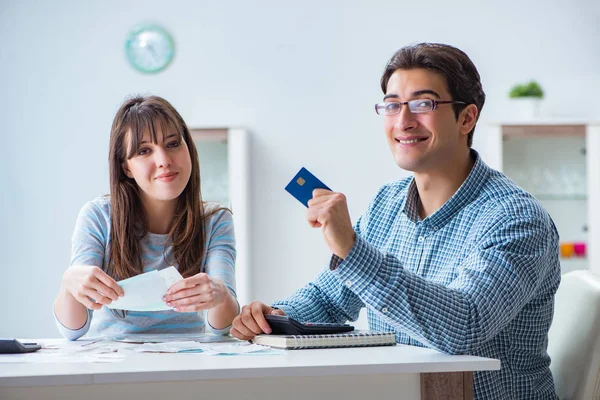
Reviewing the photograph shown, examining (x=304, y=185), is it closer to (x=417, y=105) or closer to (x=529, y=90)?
(x=417, y=105)

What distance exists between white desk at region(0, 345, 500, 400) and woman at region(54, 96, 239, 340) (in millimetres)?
637

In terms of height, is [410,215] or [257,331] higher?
[410,215]

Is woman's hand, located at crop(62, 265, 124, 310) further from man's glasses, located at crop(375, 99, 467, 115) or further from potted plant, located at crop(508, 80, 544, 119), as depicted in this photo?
potted plant, located at crop(508, 80, 544, 119)

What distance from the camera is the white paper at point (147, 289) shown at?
1714 millimetres

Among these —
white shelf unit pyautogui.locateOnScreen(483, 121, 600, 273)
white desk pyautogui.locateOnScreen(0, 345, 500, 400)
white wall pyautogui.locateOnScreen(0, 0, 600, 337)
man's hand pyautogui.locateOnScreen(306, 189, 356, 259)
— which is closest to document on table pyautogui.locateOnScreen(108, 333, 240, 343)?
white desk pyautogui.locateOnScreen(0, 345, 500, 400)

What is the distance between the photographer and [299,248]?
504cm

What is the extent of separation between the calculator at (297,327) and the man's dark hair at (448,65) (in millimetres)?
651

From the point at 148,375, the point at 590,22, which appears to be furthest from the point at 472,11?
the point at 148,375

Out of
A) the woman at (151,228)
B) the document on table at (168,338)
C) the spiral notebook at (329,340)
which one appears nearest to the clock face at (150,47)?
the woman at (151,228)

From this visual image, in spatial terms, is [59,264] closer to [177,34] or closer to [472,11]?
[177,34]

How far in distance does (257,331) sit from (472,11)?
12.5 ft

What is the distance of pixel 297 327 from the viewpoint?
1706 millimetres

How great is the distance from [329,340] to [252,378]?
339 mm

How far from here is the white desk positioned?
1.30 m
